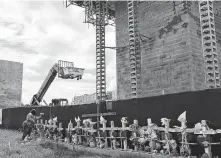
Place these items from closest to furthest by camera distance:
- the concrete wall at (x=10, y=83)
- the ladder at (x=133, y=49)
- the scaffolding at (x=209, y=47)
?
the scaffolding at (x=209, y=47)
the ladder at (x=133, y=49)
the concrete wall at (x=10, y=83)

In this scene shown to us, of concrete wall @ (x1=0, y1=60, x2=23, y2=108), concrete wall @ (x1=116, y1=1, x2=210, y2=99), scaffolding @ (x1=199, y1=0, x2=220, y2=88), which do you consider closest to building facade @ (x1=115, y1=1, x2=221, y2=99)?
concrete wall @ (x1=116, y1=1, x2=210, y2=99)

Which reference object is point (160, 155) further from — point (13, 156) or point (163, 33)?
point (163, 33)

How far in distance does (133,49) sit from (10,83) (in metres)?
23.5

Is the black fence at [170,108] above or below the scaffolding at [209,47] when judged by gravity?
below

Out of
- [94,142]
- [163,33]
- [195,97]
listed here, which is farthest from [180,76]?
[195,97]

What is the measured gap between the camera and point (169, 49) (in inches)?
701

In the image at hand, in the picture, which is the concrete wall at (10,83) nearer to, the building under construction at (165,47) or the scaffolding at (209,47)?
the building under construction at (165,47)

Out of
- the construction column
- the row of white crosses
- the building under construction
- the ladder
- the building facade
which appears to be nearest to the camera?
the row of white crosses

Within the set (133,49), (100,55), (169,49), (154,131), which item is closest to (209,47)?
(169,49)

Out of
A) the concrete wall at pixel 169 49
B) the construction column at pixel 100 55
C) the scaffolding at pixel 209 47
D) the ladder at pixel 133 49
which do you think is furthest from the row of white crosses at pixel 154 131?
the construction column at pixel 100 55

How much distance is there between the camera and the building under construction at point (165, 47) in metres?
16.4

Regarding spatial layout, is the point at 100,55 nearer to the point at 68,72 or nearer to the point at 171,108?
the point at 68,72

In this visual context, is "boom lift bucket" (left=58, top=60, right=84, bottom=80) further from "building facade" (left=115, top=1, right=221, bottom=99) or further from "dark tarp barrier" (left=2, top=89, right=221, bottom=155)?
"dark tarp barrier" (left=2, top=89, right=221, bottom=155)

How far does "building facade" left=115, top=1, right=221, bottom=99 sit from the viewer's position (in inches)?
661
